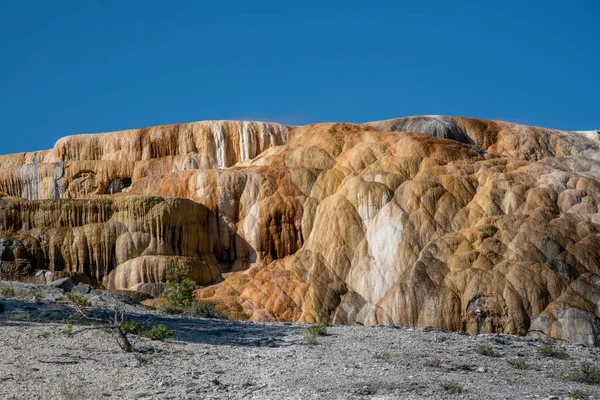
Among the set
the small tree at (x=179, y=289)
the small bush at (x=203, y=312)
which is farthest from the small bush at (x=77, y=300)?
the small tree at (x=179, y=289)

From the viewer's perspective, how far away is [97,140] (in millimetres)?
63406

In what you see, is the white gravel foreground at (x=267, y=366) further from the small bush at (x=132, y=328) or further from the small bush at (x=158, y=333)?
the small bush at (x=132, y=328)

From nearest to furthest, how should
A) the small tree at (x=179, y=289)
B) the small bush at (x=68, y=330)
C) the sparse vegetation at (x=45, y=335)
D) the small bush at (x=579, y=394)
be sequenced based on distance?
the small bush at (x=579, y=394) → the sparse vegetation at (x=45, y=335) → the small bush at (x=68, y=330) → the small tree at (x=179, y=289)

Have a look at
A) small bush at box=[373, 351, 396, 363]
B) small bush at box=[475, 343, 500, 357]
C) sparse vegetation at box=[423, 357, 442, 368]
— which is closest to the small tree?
small bush at box=[475, 343, 500, 357]

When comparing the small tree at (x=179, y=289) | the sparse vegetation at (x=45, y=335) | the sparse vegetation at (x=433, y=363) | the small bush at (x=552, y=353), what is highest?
the small tree at (x=179, y=289)

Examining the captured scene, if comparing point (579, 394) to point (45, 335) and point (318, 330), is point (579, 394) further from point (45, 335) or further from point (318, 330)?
point (45, 335)

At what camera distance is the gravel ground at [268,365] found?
53.9 feet

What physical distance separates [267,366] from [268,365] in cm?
8

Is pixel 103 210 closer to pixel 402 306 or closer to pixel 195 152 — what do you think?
pixel 195 152

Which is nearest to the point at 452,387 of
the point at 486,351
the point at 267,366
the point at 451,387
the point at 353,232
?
the point at 451,387

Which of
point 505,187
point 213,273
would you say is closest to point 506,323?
point 505,187

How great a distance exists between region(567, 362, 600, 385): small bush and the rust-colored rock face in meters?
22.6

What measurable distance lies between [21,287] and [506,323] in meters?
22.7

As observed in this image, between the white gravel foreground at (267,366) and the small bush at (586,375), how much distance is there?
0.28 metres
